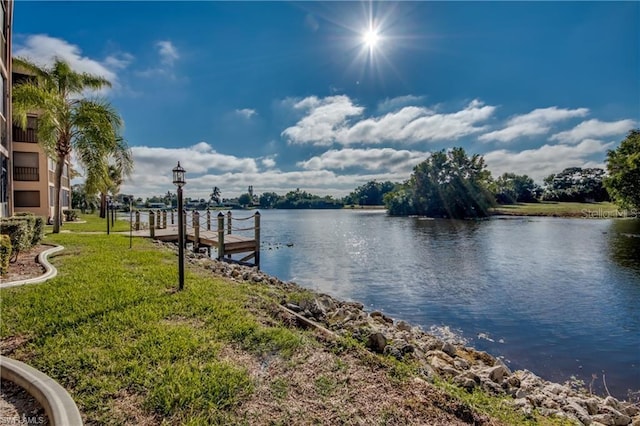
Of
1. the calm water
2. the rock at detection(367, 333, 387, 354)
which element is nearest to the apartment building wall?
the calm water

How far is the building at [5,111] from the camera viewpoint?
12.6 metres

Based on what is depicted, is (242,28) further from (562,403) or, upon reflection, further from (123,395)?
(562,403)

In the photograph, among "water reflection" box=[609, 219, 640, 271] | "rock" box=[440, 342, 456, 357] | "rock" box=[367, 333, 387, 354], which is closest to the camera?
"rock" box=[367, 333, 387, 354]

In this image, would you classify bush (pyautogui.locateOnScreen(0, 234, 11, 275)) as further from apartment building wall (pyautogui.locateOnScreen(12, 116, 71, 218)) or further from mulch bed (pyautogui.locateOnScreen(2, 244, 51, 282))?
apartment building wall (pyautogui.locateOnScreen(12, 116, 71, 218))

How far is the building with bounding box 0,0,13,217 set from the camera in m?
12.6

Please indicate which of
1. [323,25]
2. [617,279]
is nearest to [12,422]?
[323,25]

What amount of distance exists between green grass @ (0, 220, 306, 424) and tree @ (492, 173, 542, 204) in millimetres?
81101

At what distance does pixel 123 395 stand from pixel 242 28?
1153 centimetres

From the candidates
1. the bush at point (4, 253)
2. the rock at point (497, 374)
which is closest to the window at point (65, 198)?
the bush at point (4, 253)

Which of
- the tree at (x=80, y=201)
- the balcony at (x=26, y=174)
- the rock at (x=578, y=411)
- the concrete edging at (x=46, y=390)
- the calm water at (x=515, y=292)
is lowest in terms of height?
the calm water at (x=515, y=292)

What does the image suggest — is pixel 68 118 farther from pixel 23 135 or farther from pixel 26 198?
pixel 26 198

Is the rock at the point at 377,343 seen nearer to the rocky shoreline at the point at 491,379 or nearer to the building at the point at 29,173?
the rocky shoreline at the point at 491,379

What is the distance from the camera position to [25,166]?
64.1 feet

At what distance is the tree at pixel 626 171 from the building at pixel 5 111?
39.0 m
